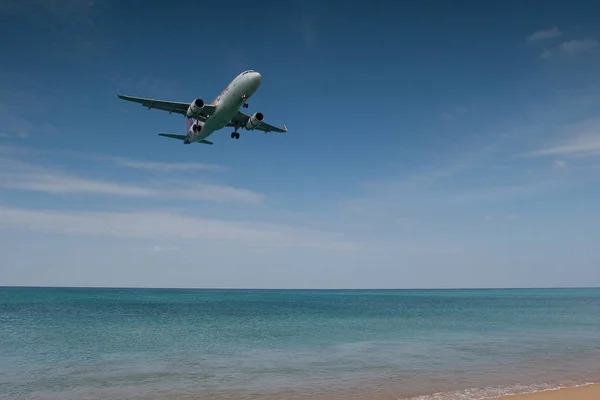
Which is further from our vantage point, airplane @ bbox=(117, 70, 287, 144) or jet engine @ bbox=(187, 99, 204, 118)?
jet engine @ bbox=(187, 99, 204, 118)

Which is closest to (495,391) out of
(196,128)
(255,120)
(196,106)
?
(196,106)

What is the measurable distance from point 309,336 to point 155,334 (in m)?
15.5

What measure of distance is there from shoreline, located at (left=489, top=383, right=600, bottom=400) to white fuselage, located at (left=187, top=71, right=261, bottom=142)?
81.3ft

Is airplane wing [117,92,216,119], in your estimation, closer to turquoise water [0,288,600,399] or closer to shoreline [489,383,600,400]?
turquoise water [0,288,600,399]

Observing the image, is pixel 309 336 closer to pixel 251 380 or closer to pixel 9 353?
pixel 251 380

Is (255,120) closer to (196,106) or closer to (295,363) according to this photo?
(196,106)

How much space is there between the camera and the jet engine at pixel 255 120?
38781mm

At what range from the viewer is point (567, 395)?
16.8m

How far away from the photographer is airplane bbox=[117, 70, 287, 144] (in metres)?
32.0

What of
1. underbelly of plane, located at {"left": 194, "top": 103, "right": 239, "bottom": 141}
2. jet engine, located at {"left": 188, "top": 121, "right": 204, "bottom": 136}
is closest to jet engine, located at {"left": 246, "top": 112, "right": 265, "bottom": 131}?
underbelly of plane, located at {"left": 194, "top": 103, "right": 239, "bottom": 141}

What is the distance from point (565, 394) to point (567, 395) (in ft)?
0.59

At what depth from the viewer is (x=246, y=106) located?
3375cm

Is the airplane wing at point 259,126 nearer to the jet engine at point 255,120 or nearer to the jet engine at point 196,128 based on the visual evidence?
the jet engine at point 255,120

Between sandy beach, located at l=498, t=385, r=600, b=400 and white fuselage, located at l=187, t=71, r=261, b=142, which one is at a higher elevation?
white fuselage, located at l=187, t=71, r=261, b=142
